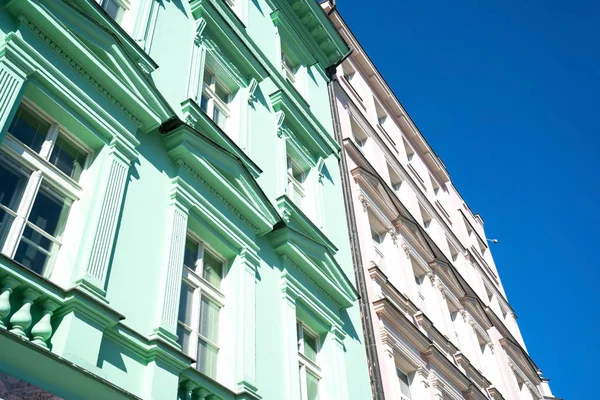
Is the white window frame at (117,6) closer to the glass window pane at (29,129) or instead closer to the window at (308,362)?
the glass window pane at (29,129)

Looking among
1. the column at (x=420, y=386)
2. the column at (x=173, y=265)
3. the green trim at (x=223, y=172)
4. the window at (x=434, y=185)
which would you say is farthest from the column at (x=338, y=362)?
the window at (x=434, y=185)

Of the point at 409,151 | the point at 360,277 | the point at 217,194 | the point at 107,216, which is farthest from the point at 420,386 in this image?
the point at 409,151

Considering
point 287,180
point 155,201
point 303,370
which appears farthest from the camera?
point 287,180

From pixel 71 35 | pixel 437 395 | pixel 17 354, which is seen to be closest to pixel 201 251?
pixel 71 35

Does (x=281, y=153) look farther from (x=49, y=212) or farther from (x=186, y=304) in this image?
(x=49, y=212)

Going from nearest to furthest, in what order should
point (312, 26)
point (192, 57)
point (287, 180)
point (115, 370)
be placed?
point (115, 370), point (192, 57), point (287, 180), point (312, 26)

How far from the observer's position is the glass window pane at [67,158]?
7.46m

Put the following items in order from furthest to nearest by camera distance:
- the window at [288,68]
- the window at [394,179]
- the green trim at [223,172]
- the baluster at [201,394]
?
the window at [394,179], the window at [288,68], the green trim at [223,172], the baluster at [201,394]

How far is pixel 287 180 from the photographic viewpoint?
39.4 ft

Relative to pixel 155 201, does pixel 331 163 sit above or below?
above

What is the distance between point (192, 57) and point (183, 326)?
15.7ft

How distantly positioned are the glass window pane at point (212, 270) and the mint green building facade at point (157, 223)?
0.07ft

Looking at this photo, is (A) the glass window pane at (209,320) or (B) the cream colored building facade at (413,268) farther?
(B) the cream colored building facade at (413,268)

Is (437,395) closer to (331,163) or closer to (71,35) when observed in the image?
(331,163)
